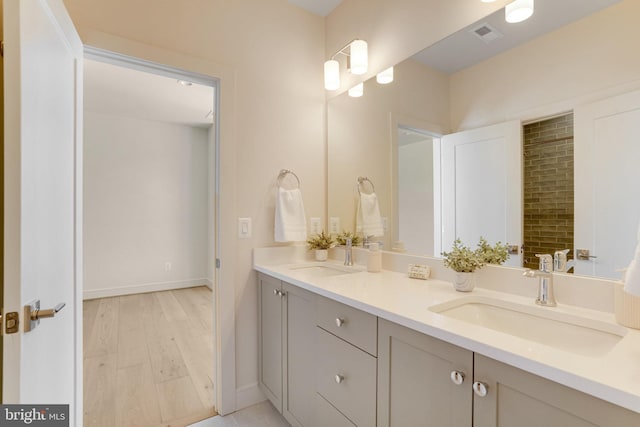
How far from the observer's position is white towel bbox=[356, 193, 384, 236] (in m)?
1.88

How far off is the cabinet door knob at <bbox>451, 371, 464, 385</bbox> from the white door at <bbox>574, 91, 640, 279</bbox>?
0.61 meters

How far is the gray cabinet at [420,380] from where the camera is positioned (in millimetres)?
814

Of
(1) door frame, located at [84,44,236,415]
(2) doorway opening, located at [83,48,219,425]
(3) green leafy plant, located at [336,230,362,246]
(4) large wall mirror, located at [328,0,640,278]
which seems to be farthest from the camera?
(2) doorway opening, located at [83,48,219,425]

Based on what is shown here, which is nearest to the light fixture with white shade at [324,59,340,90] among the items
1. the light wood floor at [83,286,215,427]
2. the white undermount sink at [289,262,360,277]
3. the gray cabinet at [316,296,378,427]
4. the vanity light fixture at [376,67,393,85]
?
the vanity light fixture at [376,67,393,85]

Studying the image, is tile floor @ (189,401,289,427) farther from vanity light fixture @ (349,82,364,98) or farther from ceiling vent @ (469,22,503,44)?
ceiling vent @ (469,22,503,44)

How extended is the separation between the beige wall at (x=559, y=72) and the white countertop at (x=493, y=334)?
72 centimetres

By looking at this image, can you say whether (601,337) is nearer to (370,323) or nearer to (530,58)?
(370,323)

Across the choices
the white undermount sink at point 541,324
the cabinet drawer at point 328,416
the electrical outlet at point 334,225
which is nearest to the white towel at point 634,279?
the white undermount sink at point 541,324

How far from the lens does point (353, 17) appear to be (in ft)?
6.56

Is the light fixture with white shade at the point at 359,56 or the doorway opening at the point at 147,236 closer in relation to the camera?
the light fixture with white shade at the point at 359,56

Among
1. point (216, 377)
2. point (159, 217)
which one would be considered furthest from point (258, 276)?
point (159, 217)

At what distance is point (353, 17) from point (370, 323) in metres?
1.91

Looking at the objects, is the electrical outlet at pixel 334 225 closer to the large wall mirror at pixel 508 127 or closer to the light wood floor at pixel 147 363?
the large wall mirror at pixel 508 127

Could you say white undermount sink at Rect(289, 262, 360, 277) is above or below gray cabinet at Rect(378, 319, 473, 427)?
above
